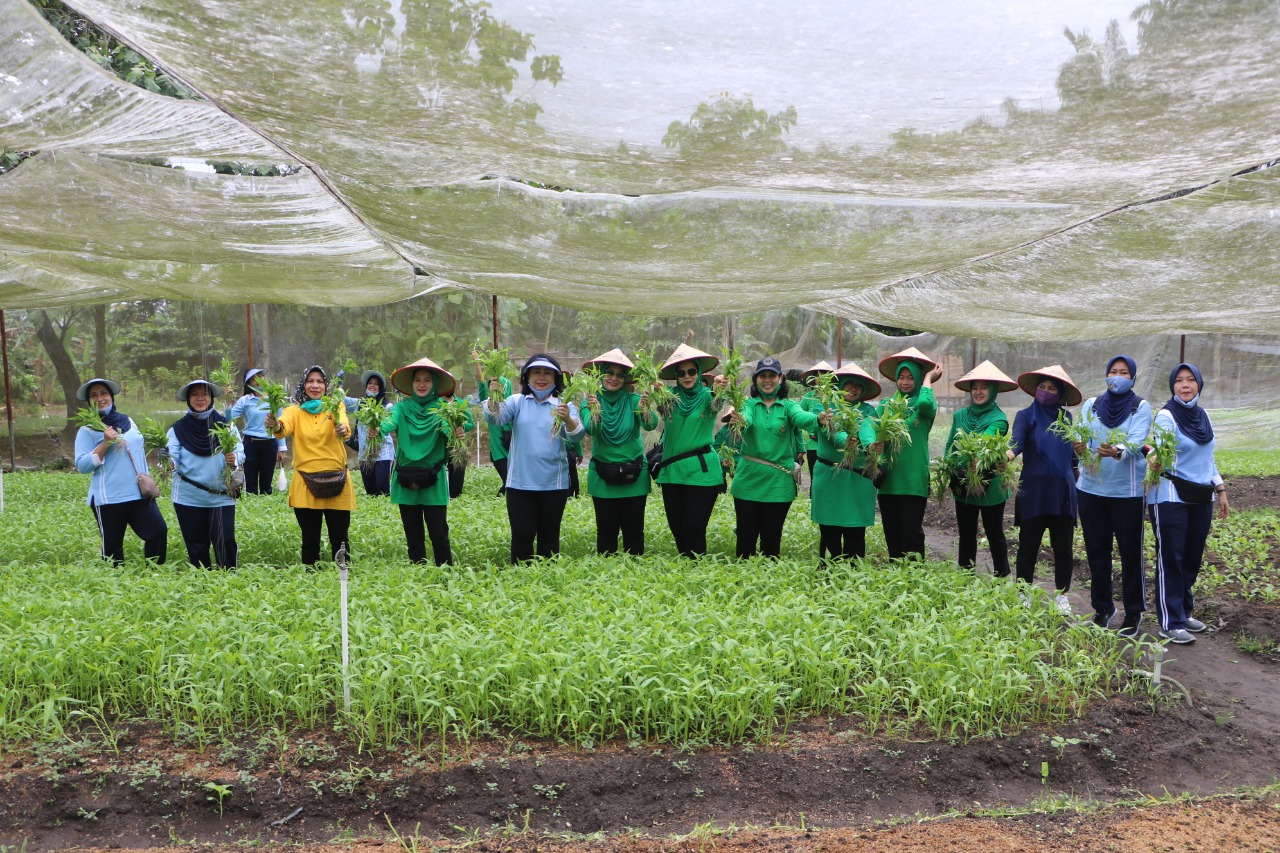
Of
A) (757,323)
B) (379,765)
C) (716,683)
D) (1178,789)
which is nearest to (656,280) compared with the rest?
(716,683)

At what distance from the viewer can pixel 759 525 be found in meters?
7.12

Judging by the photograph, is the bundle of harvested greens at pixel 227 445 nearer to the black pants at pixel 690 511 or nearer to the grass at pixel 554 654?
the grass at pixel 554 654

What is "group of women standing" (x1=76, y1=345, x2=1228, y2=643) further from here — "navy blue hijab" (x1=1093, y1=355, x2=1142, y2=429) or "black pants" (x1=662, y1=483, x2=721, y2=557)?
"navy blue hijab" (x1=1093, y1=355, x2=1142, y2=429)

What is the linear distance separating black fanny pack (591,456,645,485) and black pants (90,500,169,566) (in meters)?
3.25

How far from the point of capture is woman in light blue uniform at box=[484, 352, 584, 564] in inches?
268

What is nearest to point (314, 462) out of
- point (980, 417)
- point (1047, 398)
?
point (980, 417)

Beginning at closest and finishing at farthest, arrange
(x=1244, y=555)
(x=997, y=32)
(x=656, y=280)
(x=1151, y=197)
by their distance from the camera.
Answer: (x=997, y=32), (x=1151, y=197), (x=656, y=280), (x=1244, y=555)

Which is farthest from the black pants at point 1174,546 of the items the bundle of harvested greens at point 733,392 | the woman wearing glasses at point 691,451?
the woman wearing glasses at point 691,451

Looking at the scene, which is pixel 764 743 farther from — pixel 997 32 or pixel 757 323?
pixel 757 323

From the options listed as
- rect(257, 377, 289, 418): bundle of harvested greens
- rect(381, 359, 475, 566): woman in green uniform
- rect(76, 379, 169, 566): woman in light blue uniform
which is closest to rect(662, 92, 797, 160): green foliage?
rect(381, 359, 475, 566): woman in green uniform

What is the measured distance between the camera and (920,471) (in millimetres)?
6852

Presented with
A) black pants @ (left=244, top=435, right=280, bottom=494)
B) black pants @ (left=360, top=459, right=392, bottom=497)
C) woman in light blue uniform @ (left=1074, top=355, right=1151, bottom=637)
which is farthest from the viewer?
black pants @ (left=360, top=459, right=392, bottom=497)

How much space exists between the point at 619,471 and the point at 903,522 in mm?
2079

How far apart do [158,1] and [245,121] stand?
1.07 metres
